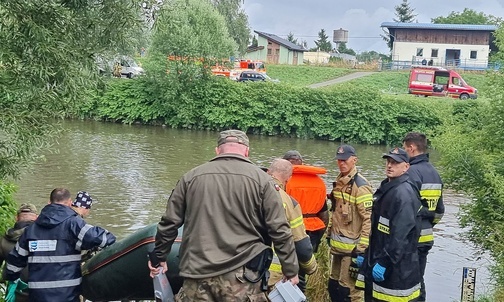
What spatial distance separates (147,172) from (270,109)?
46.5 ft

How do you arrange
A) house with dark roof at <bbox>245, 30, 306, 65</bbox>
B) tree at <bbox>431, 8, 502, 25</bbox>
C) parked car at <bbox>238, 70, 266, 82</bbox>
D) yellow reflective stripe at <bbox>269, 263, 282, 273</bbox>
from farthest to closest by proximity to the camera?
1. tree at <bbox>431, 8, 502, 25</bbox>
2. house with dark roof at <bbox>245, 30, 306, 65</bbox>
3. parked car at <bbox>238, 70, 266, 82</bbox>
4. yellow reflective stripe at <bbox>269, 263, 282, 273</bbox>

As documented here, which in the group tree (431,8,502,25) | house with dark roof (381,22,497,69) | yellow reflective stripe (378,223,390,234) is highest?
tree (431,8,502,25)

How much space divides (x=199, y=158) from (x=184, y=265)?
68.6ft

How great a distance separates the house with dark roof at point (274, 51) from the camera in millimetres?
68250

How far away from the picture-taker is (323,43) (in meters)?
106

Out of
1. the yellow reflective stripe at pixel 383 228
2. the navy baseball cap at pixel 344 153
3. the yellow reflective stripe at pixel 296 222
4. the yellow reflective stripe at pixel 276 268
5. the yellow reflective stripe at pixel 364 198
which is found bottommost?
the yellow reflective stripe at pixel 276 268

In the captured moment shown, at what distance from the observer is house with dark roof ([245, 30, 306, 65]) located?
2687 inches

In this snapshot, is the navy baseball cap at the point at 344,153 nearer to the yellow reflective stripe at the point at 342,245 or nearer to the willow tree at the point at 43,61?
the yellow reflective stripe at the point at 342,245

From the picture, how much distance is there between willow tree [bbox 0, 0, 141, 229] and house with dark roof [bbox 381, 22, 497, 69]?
55.6m

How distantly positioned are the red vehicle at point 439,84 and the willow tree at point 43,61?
119 feet

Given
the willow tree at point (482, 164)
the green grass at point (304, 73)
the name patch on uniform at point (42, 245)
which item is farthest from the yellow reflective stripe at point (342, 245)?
the green grass at point (304, 73)

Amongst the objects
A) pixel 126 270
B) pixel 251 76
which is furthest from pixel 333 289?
pixel 251 76

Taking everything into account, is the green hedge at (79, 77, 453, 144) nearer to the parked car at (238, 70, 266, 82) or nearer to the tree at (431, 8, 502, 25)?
the parked car at (238, 70, 266, 82)

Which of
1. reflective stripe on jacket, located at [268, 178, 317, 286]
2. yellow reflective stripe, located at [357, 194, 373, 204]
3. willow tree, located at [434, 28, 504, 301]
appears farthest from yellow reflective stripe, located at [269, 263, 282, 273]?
willow tree, located at [434, 28, 504, 301]
